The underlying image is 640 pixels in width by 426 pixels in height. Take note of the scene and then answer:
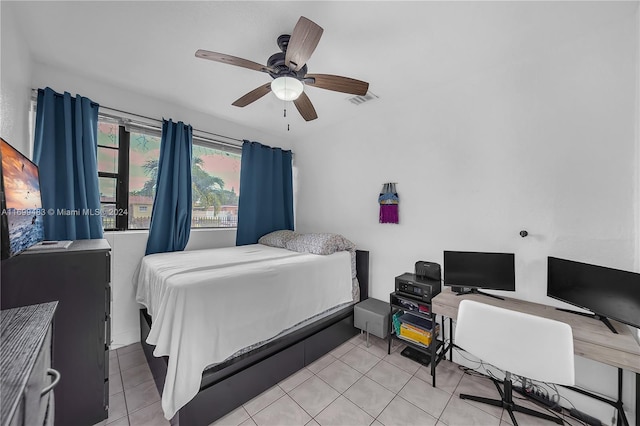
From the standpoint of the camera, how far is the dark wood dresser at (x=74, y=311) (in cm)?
134

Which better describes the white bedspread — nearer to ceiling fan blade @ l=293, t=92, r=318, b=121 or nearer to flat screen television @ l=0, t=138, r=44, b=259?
flat screen television @ l=0, t=138, r=44, b=259

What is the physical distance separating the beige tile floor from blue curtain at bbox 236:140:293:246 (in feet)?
6.13

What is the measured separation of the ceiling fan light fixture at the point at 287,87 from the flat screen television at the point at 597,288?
2.25m

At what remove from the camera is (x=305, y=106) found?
7.21 feet

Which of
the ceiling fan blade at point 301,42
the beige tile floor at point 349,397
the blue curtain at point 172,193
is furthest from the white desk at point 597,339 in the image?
the blue curtain at point 172,193

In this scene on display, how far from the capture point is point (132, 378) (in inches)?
81.0

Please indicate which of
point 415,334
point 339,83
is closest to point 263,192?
point 339,83

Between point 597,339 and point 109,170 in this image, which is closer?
point 597,339

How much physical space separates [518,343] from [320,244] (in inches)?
72.2

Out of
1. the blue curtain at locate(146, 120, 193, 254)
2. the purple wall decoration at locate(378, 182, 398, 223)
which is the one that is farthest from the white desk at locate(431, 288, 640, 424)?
the blue curtain at locate(146, 120, 193, 254)

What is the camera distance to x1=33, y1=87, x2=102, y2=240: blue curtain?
2.15m

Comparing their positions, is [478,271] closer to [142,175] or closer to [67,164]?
[142,175]

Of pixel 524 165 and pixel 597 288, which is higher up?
pixel 524 165

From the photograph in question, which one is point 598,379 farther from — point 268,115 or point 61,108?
point 61,108
